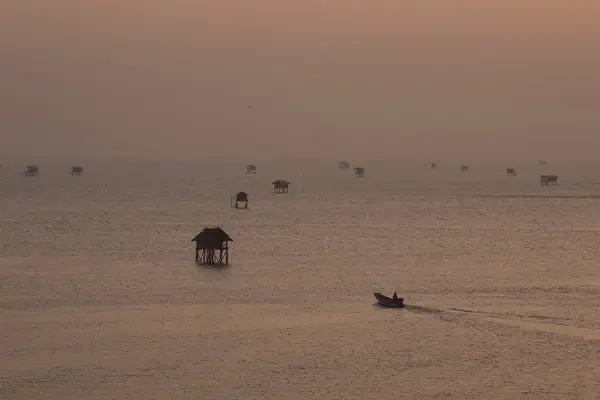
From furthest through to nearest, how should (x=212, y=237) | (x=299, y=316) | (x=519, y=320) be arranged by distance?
(x=212, y=237), (x=299, y=316), (x=519, y=320)

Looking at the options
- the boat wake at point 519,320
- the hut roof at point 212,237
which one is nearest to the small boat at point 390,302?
the boat wake at point 519,320

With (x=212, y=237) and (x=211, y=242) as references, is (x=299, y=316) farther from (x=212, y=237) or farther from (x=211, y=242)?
(x=212, y=237)

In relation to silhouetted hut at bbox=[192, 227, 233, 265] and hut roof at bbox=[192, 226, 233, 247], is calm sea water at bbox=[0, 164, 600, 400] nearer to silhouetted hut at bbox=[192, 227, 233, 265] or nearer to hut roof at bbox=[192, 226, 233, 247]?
silhouetted hut at bbox=[192, 227, 233, 265]

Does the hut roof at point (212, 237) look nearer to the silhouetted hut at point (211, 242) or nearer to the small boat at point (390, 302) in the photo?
the silhouetted hut at point (211, 242)

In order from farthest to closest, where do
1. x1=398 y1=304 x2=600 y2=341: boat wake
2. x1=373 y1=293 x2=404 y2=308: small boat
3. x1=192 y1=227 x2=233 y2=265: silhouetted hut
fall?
x1=192 y1=227 x2=233 y2=265: silhouetted hut < x1=373 y1=293 x2=404 y2=308: small boat < x1=398 y1=304 x2=600 y2=341: boat wake

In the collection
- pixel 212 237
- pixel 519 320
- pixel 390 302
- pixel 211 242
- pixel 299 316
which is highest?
pixel 212 237

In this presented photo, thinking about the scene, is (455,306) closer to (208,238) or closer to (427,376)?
(427,376)

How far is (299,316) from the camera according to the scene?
207 ft

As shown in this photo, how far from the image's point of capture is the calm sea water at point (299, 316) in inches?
1842

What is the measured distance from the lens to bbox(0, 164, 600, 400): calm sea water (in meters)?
46.8

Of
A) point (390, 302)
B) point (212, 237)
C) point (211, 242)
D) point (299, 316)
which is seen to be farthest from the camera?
point (212, 237)

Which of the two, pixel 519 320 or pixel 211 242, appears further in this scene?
pixel 211 242

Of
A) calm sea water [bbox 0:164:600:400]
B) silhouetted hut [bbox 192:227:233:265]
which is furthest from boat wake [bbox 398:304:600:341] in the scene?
silhouetted hut [bbox 192:227:233:265]

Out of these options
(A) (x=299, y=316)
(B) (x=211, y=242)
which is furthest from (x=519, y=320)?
(B) (x=211, y=242)
